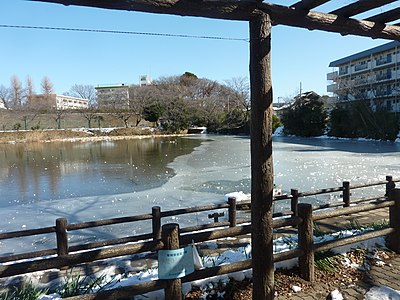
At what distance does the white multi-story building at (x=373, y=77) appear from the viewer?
1241 inches

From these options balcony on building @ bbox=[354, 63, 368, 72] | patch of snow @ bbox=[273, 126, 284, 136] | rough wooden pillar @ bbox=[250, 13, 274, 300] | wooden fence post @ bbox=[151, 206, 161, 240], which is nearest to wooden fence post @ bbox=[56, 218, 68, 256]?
wooden fence post @ bbox=[151, 206, 161, 240]

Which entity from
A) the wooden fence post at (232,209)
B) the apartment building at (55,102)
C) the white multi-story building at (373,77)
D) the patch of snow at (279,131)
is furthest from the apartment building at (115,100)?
the wooden fence post at (232,209)

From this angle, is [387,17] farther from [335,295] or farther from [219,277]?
[219,277]

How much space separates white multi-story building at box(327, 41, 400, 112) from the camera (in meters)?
31.5

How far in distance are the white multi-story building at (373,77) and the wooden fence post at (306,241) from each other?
28712 mm

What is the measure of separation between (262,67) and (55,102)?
209 ft

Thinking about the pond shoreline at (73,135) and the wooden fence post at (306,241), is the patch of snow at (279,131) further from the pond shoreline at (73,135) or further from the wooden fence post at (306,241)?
the wooden fence post at (306,241)

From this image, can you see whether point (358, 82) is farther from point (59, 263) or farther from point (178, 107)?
point (59, 263)

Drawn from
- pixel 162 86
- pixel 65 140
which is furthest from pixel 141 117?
pixel 65 140

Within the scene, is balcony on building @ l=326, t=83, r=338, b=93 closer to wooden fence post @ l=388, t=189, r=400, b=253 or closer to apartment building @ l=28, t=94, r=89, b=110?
apartment building @ l=28, t=94, r=89, b=110

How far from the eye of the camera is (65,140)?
36750 millimetres

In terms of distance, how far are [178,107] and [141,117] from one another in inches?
245

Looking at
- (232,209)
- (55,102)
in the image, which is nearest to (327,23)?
(232,209)

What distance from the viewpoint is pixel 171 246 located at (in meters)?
2.21
